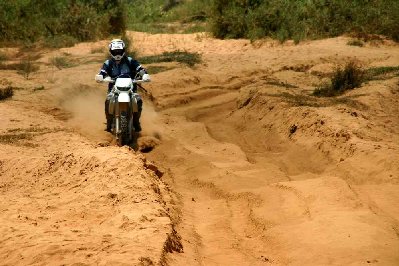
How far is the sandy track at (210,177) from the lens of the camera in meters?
4.93

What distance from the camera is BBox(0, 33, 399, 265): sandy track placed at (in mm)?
4930

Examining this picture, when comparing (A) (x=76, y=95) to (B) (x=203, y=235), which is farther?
(A) (x=76, y=95)

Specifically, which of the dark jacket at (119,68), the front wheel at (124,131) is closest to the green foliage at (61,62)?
the dark jacket at (119,68)

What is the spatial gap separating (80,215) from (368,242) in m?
2.84

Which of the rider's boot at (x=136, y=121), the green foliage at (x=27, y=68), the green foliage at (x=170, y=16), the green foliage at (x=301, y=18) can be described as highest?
the green foliage at (x=301, y=18)

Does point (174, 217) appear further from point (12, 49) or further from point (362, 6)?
point (362, 6)

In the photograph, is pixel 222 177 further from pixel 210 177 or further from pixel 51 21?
pixel 51 21

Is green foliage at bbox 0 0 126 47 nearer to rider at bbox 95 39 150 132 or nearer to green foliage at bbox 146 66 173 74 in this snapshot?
green foliage at bbox 146 66 173 74

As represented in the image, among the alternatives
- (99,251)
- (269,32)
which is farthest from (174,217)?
(269,32)

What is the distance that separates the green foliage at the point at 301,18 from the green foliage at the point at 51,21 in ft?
13.9

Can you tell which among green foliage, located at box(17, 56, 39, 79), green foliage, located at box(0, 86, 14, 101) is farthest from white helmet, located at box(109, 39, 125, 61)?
green foliage, located at box(17, 56, 39, 79)

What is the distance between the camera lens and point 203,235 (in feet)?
18.5

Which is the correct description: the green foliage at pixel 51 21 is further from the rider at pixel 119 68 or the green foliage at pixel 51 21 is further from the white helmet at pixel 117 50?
the white helmet at pixel 117 50

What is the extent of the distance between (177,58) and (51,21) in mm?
6443
